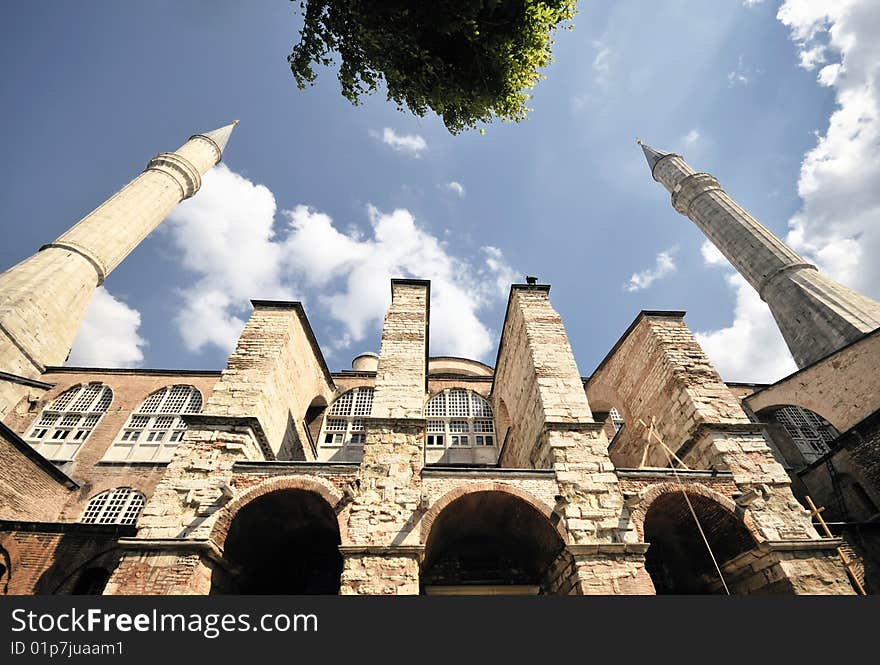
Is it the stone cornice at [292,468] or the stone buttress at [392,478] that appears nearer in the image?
the stone buttress at [392,478]

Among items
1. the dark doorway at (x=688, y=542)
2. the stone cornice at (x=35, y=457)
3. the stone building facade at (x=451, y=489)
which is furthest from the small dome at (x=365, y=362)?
the dark doorway at (x=688, y=542)

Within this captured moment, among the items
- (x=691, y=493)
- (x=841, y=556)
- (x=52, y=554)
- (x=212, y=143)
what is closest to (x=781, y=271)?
(x=841, y=556)

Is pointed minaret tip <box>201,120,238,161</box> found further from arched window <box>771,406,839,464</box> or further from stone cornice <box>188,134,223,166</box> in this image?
arched window <box>771,406,839,464</box>

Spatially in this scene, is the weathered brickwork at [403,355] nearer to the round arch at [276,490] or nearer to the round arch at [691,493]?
the round arch at [276,490]

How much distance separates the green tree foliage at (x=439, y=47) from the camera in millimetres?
6773

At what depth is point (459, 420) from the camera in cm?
1495

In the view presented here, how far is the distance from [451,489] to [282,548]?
429 cm

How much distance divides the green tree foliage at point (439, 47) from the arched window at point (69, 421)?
15.6m

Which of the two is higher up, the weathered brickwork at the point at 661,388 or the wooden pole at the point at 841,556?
the weathered brickwork at the point at 661,388

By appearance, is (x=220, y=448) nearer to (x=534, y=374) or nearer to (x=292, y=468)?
(x=292, y=468)

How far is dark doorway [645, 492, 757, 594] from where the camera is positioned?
734cm

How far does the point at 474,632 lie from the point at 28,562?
1061 cm

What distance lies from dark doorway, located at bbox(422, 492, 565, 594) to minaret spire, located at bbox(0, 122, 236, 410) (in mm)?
17552

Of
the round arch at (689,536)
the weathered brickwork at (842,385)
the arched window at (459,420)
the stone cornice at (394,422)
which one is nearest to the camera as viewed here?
the round arch at (689,536)
